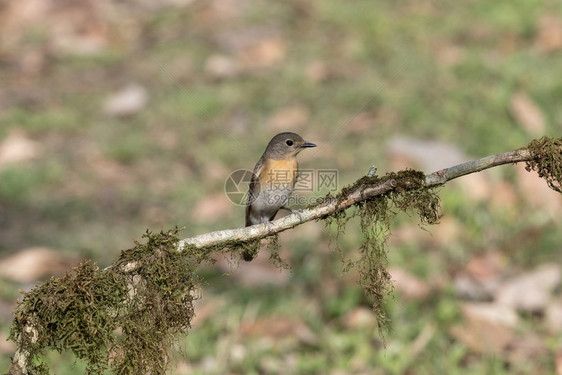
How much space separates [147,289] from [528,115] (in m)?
5.59

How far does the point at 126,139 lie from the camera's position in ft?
28.6

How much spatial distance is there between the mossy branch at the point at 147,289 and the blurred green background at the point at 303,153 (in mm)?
301

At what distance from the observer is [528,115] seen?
803 centimetres

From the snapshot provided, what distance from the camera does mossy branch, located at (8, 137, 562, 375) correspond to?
3.40 metres

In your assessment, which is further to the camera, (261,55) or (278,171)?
(261,55)

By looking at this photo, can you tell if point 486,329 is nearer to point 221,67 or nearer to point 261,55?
point 221,67

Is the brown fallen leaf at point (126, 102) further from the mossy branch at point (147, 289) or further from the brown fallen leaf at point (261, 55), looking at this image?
the mossy branch at point (147, 289)

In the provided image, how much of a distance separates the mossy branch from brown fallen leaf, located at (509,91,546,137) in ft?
14.8

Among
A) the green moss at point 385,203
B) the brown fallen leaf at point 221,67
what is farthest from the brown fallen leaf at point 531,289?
the brown fallen leaf at point 221,67

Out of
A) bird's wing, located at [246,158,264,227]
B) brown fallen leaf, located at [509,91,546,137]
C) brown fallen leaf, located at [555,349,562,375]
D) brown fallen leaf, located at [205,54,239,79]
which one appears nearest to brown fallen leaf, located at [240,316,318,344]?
bird's wing, located at [246,158,264,227]

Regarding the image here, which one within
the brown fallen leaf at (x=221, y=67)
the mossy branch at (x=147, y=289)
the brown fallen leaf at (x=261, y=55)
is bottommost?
the mossy branch at (x=147, y=289)

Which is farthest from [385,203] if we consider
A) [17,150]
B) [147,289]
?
[17,150]

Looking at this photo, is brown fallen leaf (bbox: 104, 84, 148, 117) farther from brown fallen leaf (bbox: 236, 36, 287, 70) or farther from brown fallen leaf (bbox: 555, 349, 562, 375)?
brown fallen leaf (bbox: 555, 349, 562, 375)

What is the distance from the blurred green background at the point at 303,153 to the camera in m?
5.48
